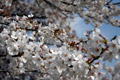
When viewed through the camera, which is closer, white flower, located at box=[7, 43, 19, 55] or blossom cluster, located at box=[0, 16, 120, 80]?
blossom cluster, located at box=[0, 16, 120, 80]

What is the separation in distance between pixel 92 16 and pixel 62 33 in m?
4.47

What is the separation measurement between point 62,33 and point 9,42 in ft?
4.33

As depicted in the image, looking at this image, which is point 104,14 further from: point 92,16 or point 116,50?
point 116,50

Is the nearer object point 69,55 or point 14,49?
point 69,55

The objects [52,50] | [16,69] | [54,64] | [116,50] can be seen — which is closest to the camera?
[116,50]

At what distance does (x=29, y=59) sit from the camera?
2.35 metres

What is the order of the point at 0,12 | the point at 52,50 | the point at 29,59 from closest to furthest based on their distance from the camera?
the point at 52,50, the point at 29,59, the point at 0,12

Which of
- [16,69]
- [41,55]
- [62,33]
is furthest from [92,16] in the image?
[41,55]

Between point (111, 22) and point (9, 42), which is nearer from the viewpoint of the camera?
point (9, 42)

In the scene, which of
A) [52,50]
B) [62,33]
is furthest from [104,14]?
[52,50]

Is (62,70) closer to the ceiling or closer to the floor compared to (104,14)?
closer to the ceiling

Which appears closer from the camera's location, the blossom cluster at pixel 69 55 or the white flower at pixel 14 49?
the blossom cluster at pixel 69 55

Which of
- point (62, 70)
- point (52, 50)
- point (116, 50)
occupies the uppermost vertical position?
point (116, 50)

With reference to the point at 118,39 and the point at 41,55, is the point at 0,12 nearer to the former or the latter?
the point at 41,55
